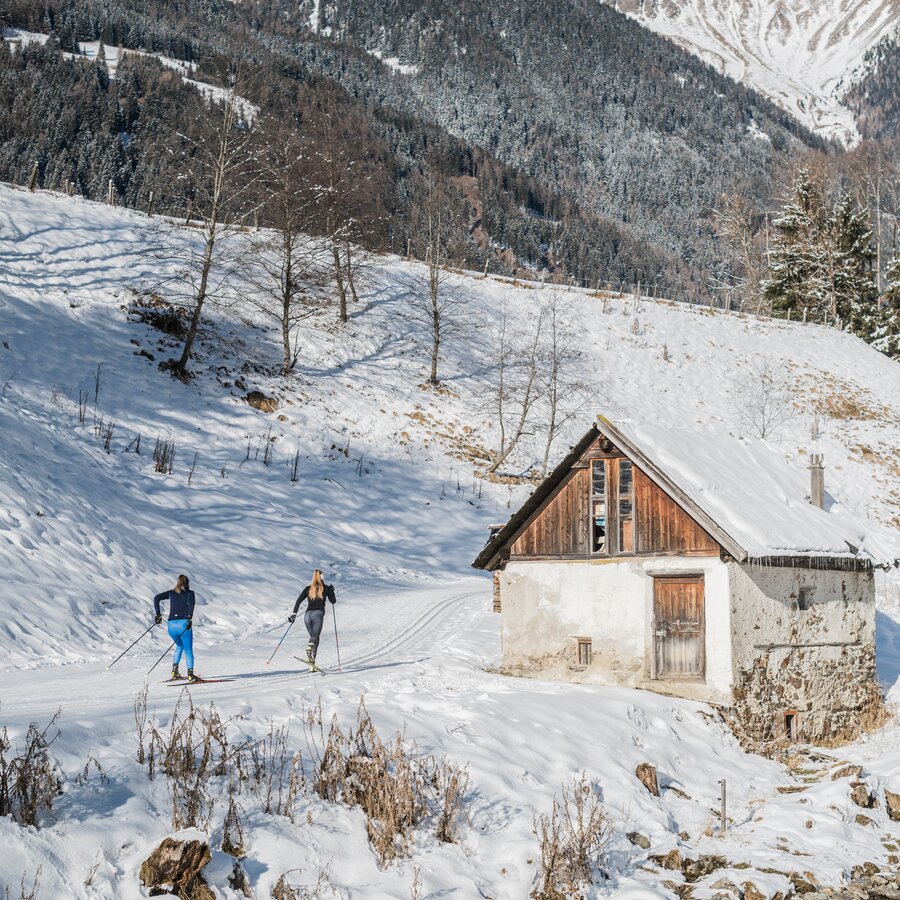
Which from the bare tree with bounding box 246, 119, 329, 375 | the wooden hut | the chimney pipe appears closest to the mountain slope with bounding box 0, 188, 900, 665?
the bare tree with bounding box 246, 119, 329, 375

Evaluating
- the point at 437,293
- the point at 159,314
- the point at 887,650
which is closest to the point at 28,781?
the point at 887,650

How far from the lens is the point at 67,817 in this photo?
345 inches

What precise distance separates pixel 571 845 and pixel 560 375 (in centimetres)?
3849

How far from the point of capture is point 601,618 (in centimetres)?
1911

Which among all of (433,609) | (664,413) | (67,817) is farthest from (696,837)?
(664,413)

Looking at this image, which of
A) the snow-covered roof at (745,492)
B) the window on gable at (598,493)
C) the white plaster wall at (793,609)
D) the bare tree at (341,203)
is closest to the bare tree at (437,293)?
the bare tree at (341,203)

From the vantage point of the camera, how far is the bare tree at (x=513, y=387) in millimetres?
40031

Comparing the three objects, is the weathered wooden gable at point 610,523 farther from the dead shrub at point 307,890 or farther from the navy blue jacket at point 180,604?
the dead shrub at point 307,890

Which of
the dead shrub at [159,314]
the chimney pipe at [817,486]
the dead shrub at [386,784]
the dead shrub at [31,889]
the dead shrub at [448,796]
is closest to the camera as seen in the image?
the dead shrub at [31,889]

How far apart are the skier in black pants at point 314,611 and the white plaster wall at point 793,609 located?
25.6 ft

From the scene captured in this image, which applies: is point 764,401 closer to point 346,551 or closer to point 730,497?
point 346,551

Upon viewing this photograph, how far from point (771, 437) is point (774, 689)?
99.8 ft

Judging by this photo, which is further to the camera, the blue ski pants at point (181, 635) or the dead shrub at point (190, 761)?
the blue ski pants at point (181, 635)

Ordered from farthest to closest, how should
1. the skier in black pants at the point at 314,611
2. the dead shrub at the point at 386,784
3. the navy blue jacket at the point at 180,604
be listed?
the skier in black pants at the point at 314,611
the navy blue jacket at the point at 180,604
the dead shrub at the point at 386,784
